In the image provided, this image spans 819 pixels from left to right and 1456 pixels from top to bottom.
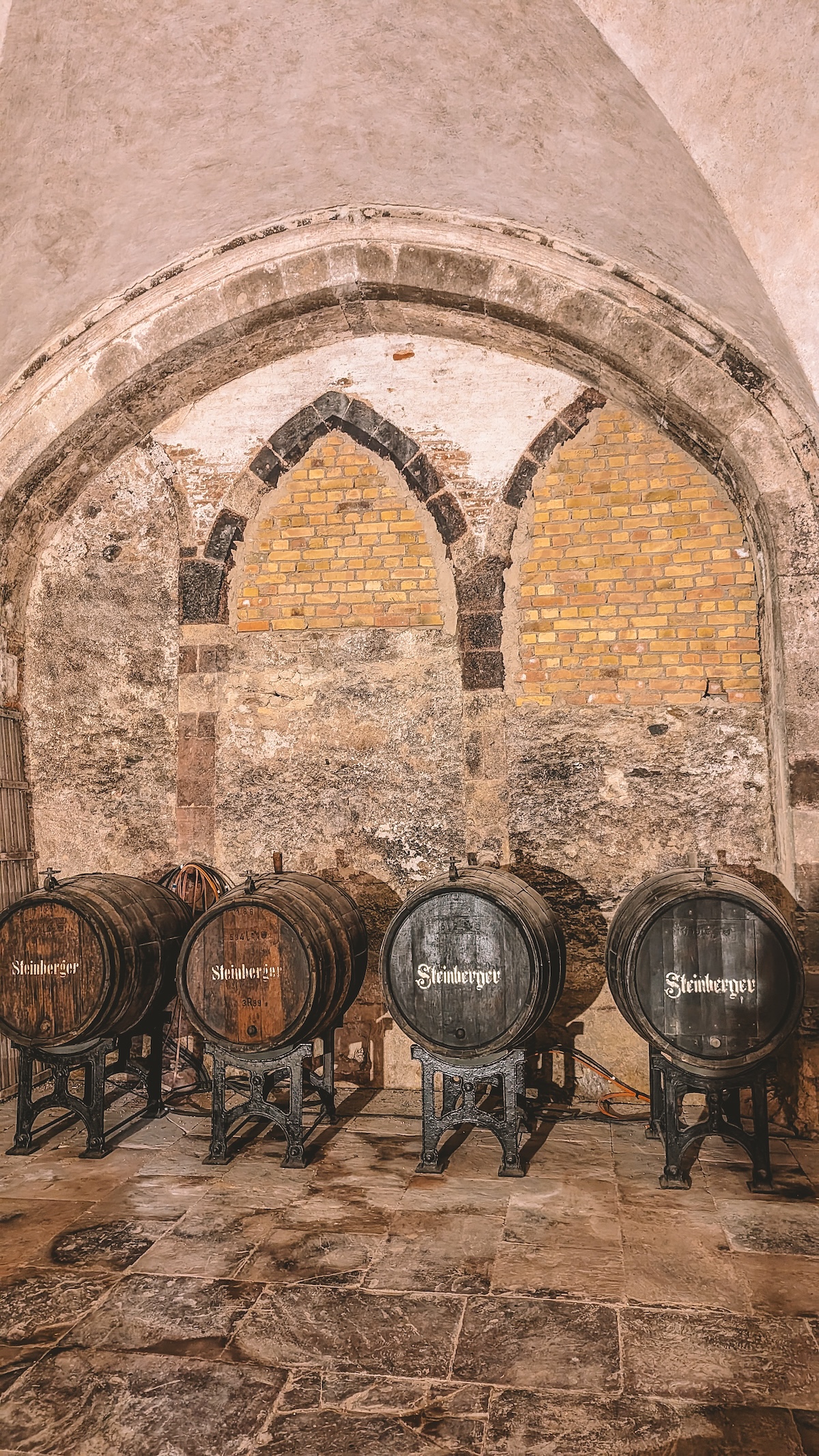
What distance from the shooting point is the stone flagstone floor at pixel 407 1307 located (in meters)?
2.46

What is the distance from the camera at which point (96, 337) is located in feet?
18.0

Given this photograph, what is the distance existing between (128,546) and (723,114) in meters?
3.94

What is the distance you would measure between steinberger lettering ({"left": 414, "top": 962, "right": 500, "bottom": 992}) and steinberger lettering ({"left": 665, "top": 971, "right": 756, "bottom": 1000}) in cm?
73

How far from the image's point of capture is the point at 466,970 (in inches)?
164

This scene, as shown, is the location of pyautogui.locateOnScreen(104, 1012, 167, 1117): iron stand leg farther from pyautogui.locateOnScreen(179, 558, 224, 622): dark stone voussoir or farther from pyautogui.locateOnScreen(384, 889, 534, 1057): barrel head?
pyautogui.locateOnScreen(179, 558, 224, 622): dark stone voussoir

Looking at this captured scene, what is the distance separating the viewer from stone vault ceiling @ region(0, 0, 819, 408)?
12.1 ft

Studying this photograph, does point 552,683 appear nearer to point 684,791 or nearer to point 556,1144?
point 684,791

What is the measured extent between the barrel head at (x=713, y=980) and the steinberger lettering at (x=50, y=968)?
258cm

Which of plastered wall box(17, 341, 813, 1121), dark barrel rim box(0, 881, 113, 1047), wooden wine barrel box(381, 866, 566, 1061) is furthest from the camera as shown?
plastered wall box(17, 341, 813, 1121)

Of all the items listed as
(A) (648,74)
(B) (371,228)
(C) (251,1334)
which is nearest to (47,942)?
(C) (251,1334)

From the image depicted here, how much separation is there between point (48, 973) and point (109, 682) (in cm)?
206

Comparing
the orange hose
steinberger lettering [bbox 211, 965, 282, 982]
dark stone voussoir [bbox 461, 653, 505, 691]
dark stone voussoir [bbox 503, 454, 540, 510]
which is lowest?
the orange hose

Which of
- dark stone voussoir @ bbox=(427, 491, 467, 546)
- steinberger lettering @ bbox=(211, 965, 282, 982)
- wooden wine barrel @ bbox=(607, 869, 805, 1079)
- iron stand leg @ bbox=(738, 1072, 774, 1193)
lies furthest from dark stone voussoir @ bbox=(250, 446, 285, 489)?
iron stand leg @ bbox=(738, 1072, 774, 1193)

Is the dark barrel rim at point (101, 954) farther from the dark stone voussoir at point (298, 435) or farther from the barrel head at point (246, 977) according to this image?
the dark stone voussoir at point (298, 435)
